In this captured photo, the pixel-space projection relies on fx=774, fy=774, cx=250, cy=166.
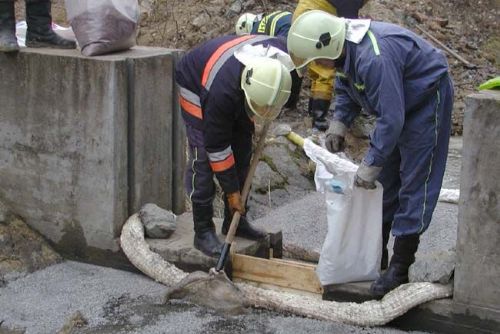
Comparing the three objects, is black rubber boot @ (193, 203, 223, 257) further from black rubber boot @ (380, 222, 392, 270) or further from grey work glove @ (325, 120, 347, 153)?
black rubber boot @ (380, 222, 392, 270)

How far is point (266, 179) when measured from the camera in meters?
7.34

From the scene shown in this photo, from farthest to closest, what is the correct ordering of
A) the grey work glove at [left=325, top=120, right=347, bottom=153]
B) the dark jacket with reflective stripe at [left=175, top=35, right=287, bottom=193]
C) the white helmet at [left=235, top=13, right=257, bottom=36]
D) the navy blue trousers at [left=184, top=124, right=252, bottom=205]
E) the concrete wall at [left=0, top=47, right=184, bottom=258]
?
the white helmet at [left=235, top=13, right=257, bottom=36] < the concrete wall at [left=0, top=47, right=184, bottom=258] < the navy blue trousers at [left=184, top=124, right=252, bottom=205] < the grey work glove at [left=325, top=120, right=347, bottom=153] < the dark jacket with reflective stripe at [left=175, top=35, right=287, bottom=193]

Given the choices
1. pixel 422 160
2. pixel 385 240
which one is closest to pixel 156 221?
pixel 385 240

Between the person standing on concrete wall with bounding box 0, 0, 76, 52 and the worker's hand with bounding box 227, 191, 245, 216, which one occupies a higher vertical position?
the person standing on concrete wall with bounding box 0, 0, 76, 52

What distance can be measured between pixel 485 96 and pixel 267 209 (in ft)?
11.4

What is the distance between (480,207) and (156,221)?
6.89 ft

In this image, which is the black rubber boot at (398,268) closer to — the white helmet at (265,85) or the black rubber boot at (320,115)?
the white helmet at (265,85)

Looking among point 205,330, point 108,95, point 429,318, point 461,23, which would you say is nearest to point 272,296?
point 205,330

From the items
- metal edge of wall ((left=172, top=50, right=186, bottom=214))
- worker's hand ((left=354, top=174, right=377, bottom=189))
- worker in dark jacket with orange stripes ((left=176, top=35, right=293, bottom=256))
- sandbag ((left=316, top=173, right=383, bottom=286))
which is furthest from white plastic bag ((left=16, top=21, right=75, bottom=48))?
worker's hand ((left=354, top=174, right=377, bottom=189))

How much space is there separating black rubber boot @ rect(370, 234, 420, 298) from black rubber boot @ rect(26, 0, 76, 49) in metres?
2.62

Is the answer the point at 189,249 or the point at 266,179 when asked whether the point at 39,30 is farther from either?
the point at 266,179

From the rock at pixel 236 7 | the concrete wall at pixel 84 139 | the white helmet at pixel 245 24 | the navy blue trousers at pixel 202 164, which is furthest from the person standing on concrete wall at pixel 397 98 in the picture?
the rock at pixel 236 7

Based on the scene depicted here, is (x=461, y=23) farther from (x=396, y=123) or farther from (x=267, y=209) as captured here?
(x=396, y=123)

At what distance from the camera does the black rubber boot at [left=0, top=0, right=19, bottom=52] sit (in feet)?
16.4
